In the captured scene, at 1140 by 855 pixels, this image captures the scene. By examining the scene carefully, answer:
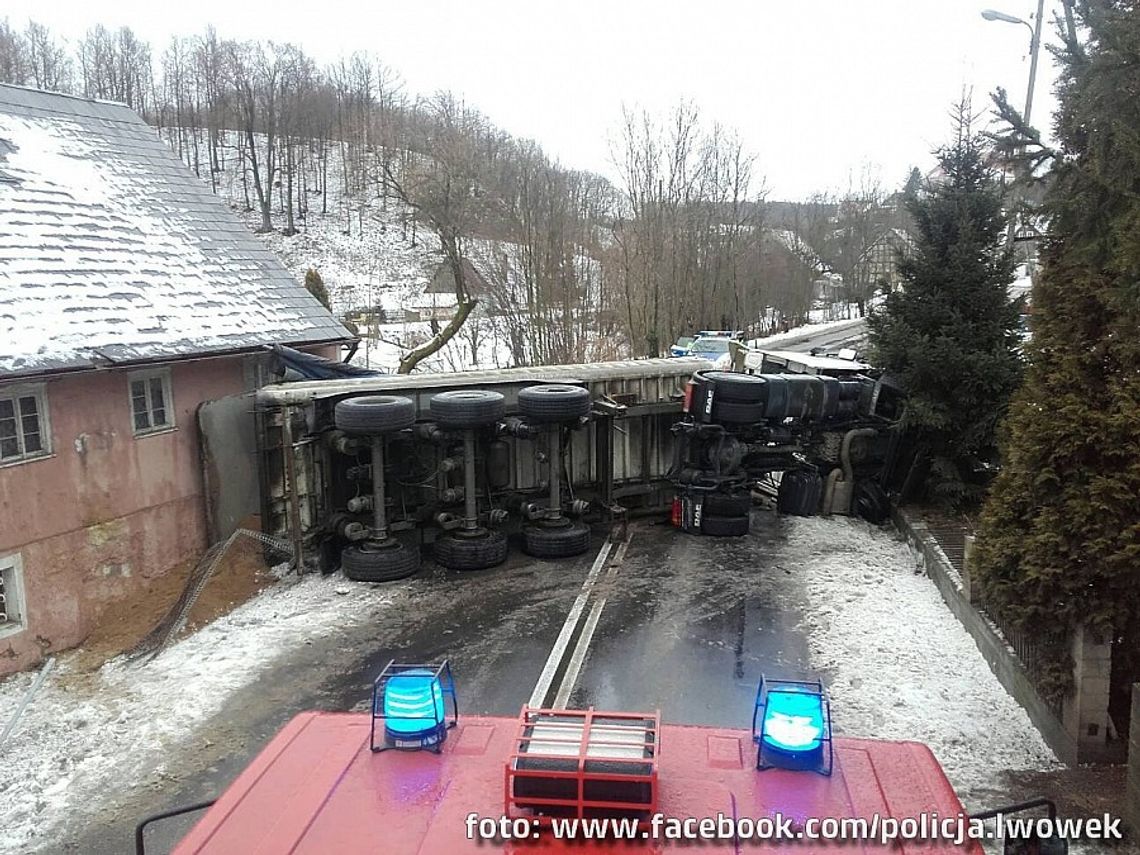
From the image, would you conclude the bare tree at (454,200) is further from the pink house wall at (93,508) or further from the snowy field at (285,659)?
the snowy field at (285,659)

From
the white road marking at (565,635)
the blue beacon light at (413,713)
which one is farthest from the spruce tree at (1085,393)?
the blue beacon light at (413,713)

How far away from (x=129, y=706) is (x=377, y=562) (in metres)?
3.41

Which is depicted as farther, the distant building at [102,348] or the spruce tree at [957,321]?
the spruce tree at [957,321]

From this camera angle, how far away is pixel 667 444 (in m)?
13.4

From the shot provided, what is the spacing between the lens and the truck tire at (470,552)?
434 inches

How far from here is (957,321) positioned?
1253cm

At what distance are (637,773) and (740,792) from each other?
438 millimetres

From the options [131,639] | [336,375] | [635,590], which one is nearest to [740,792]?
[635,590]

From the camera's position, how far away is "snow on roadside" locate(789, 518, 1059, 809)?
629cm

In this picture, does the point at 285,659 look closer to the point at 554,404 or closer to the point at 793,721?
the point at 554,404

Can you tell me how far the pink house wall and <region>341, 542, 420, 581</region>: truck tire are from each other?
6.28ft

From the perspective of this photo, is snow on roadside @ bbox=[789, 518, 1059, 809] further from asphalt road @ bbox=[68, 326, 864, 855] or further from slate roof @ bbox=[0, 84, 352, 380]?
slate roof @ bbox=[0, 84, 352, 380]

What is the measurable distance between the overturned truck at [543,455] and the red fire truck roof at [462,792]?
23.9 feet

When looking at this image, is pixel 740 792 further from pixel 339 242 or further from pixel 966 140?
pixel 339 242
